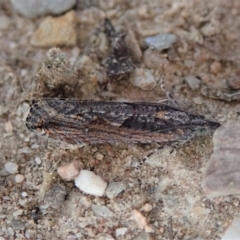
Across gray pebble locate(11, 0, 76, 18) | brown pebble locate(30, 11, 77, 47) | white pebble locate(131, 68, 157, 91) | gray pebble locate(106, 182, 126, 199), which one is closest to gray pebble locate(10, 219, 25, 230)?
gray pebble locate(106, 182, 126, 199)

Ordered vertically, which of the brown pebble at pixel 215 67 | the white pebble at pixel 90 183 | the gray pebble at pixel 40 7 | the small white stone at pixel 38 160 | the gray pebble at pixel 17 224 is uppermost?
the gray pebble at pixel 40 7

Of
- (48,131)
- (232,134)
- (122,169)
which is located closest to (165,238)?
(122,169)

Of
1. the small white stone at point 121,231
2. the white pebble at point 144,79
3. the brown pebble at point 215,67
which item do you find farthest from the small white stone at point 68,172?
the brown pebble at point 215,67

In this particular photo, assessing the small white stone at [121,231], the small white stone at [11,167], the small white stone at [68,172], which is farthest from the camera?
the small white stone at [11,167]

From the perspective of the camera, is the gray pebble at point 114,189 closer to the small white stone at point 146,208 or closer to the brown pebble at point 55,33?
the small white stone at point 146,208

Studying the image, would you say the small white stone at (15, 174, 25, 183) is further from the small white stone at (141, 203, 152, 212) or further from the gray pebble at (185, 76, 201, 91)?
the gray pebble at (185, 76, 201, 91)

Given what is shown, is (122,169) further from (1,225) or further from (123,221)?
(1,225)

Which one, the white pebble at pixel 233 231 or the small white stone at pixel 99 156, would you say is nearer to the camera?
the white pebble at pixel 233 231

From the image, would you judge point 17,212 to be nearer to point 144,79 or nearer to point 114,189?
point 114,189
